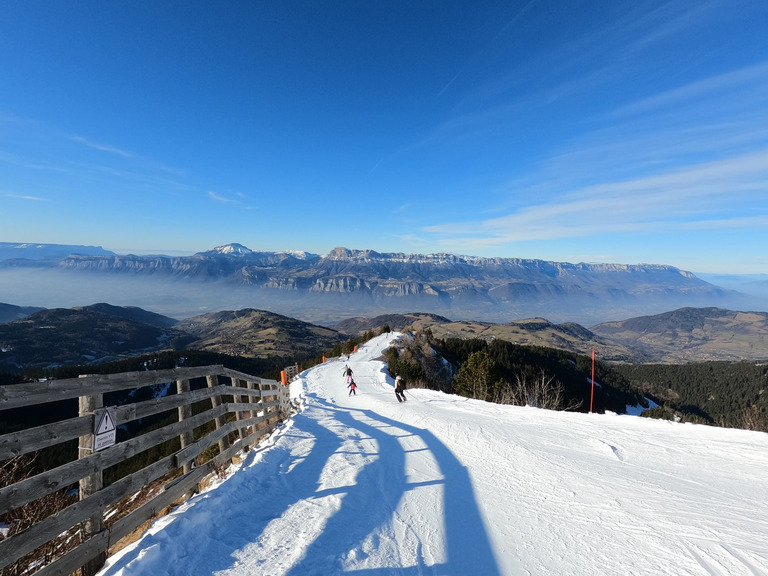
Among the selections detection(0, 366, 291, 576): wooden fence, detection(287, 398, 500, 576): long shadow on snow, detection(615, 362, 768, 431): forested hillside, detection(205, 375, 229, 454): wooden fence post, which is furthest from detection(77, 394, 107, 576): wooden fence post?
detection(615, 362, 768, 431): forested hillside

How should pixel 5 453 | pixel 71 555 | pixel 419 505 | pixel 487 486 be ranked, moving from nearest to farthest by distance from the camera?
1. pixel 5 453
2. pixel 71 555
3. pixel 419 505
4. pixel 487 486

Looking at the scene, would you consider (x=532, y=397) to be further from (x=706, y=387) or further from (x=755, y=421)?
(x=706, y=387)

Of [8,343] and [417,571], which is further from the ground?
[417,571]

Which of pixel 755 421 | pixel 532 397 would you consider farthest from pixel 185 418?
pixel 532 397

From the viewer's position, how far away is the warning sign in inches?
145

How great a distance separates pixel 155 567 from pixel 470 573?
10.1ft

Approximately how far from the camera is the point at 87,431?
3.63 m

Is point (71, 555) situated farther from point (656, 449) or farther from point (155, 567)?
point (656, 449)

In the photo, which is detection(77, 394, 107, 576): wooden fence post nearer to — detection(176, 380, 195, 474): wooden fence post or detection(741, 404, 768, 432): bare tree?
detection(176, 380, 195, 474): wooden fence post

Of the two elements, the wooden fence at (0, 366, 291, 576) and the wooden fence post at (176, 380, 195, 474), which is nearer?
the wooden fence at (0, 366, 291, 576)

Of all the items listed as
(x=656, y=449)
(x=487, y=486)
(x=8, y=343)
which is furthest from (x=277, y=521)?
(x=8, y=343)

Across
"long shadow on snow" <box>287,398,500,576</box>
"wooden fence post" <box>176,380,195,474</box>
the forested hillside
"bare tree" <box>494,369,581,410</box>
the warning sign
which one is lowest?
the forested hillside

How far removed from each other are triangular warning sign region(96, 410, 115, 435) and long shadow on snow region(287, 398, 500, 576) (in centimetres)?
238

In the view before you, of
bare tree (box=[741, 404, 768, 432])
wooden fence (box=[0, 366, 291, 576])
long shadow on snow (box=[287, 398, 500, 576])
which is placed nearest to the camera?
wooden fence (box=[0, 366, 291, 576])
